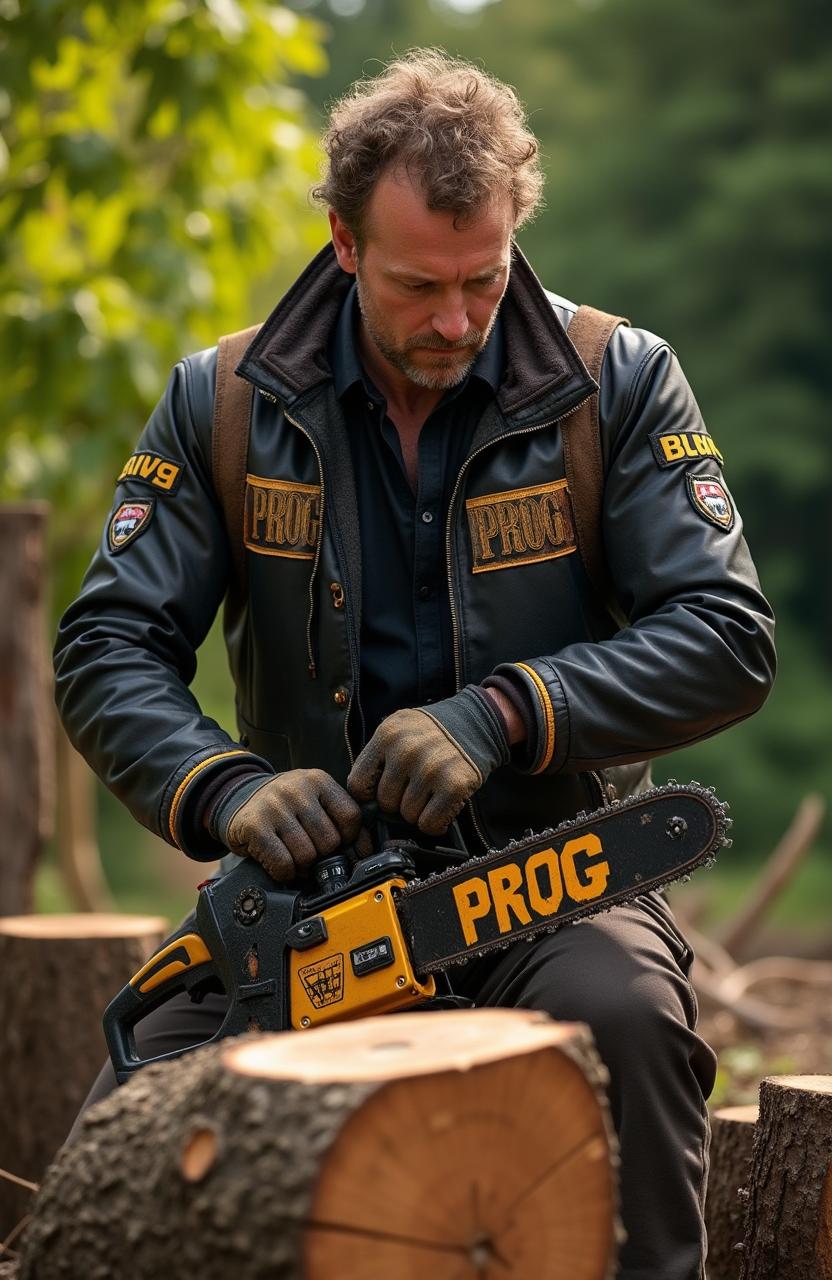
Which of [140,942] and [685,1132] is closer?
[685,1132]

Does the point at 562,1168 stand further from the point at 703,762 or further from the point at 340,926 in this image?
the point at 703,762

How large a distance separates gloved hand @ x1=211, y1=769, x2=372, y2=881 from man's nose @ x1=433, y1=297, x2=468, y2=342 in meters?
0.79

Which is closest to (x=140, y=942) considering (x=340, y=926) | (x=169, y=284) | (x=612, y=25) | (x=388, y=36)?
(x=340, y=926)

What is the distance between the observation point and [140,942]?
4156 millimetres

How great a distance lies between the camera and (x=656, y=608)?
2.91m

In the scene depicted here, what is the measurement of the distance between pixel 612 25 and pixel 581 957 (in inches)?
773

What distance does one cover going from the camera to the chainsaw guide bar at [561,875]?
2.52 metres

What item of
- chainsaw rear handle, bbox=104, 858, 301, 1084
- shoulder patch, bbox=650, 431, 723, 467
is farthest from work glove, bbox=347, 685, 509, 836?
shoulder patch, bbox=650, 431, 723, 467

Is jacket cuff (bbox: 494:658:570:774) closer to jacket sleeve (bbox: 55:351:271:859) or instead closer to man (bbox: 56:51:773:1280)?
man (bbox: 56:51:773:1280)

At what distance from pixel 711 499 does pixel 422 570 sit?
517 mm

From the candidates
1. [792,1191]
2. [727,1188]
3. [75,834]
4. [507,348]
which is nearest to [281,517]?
[507,348]

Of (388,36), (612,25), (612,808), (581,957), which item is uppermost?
(388,36)

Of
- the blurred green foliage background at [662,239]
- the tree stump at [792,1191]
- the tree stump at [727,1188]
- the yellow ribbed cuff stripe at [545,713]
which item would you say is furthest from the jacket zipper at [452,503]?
the blurred green foliage background at [662,239]

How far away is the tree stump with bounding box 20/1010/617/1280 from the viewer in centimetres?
180
